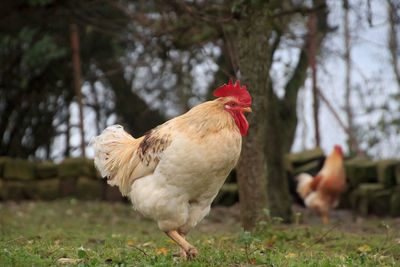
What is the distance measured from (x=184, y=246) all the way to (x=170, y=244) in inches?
62.3

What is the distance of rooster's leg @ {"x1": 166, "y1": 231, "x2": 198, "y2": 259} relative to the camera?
12.8ft

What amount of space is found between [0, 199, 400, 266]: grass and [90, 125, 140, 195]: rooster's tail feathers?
0.74m

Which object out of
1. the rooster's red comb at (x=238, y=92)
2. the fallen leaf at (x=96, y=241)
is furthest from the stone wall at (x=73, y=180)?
the rooster's red comb at (x=238, y=92)

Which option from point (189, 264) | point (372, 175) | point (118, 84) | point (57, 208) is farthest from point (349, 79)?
point (189, 264)

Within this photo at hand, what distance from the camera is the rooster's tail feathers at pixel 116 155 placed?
4.66 metres

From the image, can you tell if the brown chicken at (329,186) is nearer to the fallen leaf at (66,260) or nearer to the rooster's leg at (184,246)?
the rooster's leg at (184,246)

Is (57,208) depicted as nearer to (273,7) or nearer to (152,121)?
(152,121)

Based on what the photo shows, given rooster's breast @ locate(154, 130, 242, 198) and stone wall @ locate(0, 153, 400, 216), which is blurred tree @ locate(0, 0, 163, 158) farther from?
rooster's breast @ locate(154, 130, 242, 198)

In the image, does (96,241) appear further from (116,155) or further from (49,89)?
(49,89)

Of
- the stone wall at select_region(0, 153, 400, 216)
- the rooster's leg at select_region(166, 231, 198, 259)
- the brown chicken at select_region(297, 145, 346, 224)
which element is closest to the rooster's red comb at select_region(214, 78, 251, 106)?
the rooster's leg at select_region(166, 231, 198, 259)

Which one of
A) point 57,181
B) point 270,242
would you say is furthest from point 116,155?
point 57,181

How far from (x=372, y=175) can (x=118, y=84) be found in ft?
28.8

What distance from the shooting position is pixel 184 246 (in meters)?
3.99

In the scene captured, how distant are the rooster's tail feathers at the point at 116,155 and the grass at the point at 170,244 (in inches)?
29.1
